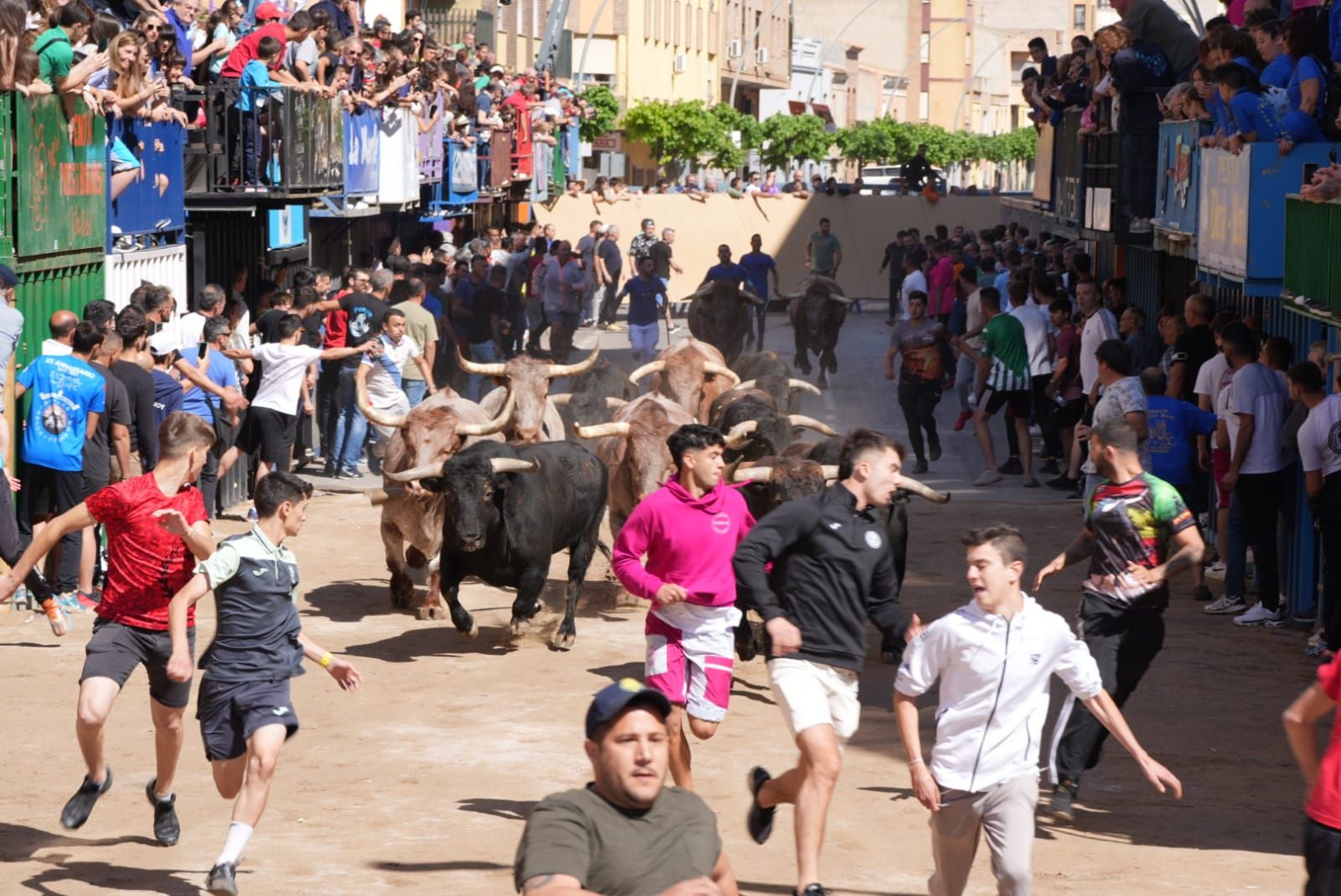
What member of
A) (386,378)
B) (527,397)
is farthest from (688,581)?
(386,378)

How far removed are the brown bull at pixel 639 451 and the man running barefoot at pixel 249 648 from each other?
6066 mm

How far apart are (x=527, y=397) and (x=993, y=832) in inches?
399

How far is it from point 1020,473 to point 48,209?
10.4 metres

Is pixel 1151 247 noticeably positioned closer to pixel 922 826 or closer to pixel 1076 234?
pixel 1076 234

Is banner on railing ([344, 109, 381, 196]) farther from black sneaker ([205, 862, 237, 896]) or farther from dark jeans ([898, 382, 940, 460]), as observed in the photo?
black sneaker ([205, 862, 237, 896])

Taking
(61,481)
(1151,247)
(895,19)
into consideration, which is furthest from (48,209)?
(895,19)

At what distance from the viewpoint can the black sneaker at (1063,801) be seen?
8961 mm

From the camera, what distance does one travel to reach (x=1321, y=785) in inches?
225

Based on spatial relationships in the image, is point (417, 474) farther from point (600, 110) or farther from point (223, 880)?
point (600, 110)

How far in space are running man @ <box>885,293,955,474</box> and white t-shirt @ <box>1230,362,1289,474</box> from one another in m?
7.10

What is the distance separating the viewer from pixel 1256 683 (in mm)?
11914

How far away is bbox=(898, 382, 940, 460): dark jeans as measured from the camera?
20.3 meters

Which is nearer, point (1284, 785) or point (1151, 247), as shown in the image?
point (1284, 785)

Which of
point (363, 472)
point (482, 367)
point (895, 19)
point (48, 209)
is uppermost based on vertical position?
point (895, 19)
